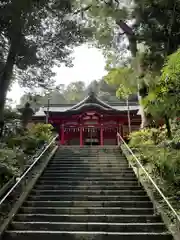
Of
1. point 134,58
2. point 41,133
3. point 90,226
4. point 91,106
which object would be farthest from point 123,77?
point 90,226

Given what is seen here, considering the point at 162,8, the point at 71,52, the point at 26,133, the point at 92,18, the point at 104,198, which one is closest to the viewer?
the point at 104,198

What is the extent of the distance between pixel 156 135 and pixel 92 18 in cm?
962

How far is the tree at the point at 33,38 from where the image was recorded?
12.5 meters

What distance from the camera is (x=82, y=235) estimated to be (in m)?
5.47

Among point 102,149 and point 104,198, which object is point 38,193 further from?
point 102,149

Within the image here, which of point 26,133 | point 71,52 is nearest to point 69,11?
point 71,52

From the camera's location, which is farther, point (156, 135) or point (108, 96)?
point (108, 96)

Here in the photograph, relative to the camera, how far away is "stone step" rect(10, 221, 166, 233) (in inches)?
228

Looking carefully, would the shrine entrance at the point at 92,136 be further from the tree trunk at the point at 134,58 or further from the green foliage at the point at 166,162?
the green foliage at the point at 166,162

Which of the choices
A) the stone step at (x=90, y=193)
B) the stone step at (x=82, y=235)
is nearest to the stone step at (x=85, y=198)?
the stone step at (x=90, y=193)

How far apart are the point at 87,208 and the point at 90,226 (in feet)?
2.72

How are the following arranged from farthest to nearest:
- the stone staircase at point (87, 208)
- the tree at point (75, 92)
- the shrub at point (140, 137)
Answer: the tree at point (75, 92) → the shrub at point (140, 137) → the stone staircase at point (87, 208)

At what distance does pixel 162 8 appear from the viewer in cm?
1165

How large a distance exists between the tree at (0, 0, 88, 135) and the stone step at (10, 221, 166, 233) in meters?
7.65
